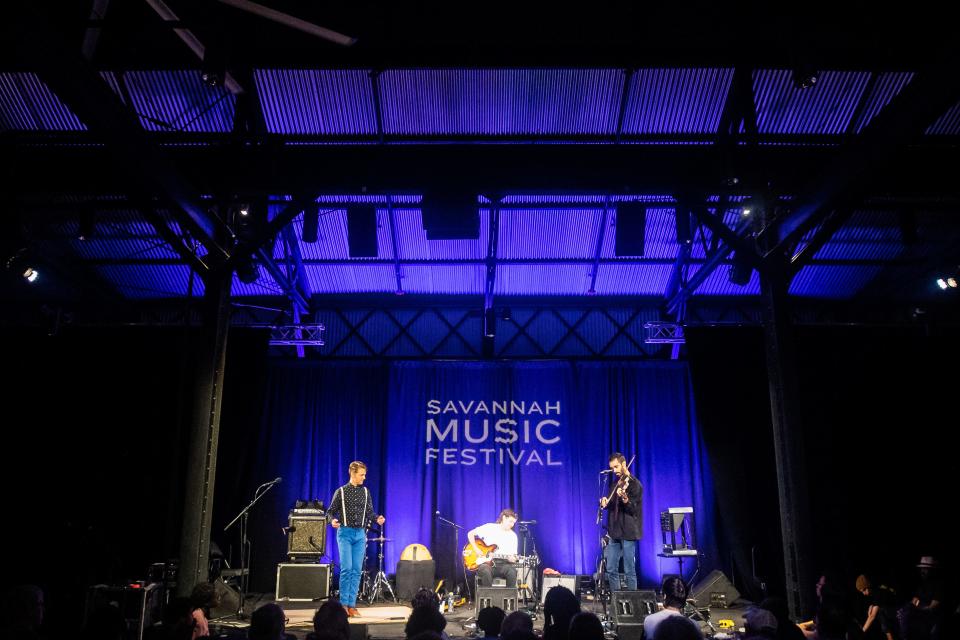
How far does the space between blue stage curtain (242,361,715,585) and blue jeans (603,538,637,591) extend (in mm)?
2389

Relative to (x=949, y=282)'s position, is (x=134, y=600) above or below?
below

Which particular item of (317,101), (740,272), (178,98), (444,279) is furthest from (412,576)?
(178,98)

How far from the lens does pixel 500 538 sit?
10.2m

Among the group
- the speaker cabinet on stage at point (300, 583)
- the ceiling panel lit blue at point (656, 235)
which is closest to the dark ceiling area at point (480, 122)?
the ceiling panel lit blue at point (656, 235)

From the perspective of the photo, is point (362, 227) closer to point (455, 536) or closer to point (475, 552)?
point (475, 552)

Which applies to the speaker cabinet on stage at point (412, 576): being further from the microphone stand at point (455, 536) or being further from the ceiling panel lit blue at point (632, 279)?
the ceiling panel lit blue at point (632, 279)

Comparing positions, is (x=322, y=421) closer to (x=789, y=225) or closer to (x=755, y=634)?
(x=789, y=225)

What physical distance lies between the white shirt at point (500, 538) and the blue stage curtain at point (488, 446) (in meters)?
1.87

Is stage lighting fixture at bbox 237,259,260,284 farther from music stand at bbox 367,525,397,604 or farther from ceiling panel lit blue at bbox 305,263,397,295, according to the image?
music stand at bbox 367,525,397,604

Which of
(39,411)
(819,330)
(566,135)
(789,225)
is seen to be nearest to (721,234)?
(789,225)

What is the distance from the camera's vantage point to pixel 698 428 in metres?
12.7

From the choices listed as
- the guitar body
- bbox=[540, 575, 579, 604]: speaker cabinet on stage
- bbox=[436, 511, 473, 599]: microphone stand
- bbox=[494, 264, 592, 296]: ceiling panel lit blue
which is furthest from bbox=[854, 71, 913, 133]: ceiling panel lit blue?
bbox=[436, 511, 473, 599]: microphone stand

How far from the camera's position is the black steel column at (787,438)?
7297 millimetres

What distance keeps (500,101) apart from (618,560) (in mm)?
6135
